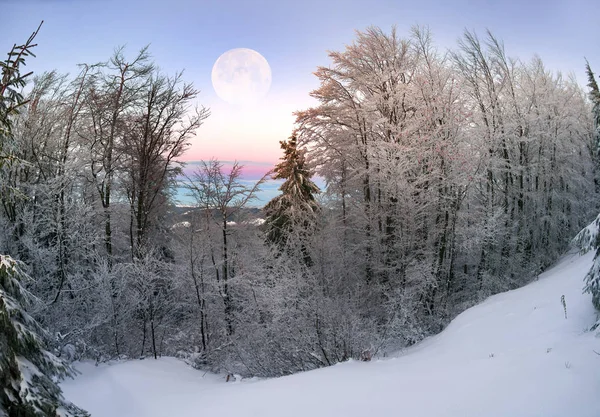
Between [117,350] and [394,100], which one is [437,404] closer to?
→ [117,350]

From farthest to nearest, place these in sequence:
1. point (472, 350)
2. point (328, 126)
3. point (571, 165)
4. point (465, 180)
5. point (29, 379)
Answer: point (571, 165), point (328, 126), point (465, 180), point (472, 350), point (29, 379)

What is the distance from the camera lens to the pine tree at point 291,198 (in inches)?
707

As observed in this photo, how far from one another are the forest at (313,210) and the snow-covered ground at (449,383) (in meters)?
2.51

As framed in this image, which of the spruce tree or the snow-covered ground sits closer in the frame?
the spruce tree

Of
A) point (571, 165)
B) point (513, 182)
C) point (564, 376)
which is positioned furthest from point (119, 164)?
point (571, 165)

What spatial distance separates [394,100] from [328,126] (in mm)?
3447

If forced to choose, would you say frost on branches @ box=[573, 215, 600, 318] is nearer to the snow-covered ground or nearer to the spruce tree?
the snow-covered ground

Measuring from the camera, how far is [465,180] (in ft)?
42.4

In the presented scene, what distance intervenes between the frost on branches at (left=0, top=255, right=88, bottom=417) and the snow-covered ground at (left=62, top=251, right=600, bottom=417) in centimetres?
246

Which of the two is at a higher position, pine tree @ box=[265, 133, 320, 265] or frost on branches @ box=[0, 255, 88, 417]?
pine tree @ box=[265, 133, 320, 265]

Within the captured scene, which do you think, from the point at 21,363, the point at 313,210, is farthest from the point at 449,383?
the point at 313,210

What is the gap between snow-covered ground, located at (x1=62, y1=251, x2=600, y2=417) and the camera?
14.0 feet

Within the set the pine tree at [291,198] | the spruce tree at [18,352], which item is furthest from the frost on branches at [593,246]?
the pine tree at [291,198]

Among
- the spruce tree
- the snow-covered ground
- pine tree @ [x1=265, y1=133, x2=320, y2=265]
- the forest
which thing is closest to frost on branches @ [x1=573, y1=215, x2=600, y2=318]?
the snow-covered ground
